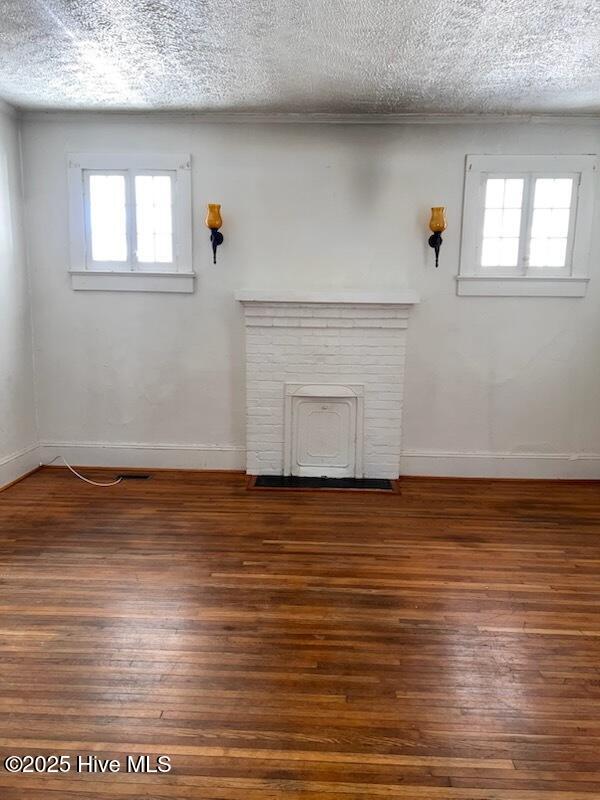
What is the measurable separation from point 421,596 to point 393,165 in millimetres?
3017

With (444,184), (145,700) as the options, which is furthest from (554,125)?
(145,700)

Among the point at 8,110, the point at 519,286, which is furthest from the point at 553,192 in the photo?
the point at 8,110

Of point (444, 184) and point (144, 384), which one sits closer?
point (444, 184)

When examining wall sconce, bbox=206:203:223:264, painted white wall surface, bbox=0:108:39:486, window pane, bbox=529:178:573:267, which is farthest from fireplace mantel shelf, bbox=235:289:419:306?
painted white wall surface, bbox=0:108:39:486

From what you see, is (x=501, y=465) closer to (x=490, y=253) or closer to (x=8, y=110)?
(x=490, y=253)

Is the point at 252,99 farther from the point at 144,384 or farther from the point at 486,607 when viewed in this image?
the point at 486,607

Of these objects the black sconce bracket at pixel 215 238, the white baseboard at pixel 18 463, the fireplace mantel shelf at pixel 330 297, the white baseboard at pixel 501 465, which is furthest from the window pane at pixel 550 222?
the white baseboard at pixel 18 463

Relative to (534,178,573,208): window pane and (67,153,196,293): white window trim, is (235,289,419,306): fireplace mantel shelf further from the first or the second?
(534,178,573,208): window pane

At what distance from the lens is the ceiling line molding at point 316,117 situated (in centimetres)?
377

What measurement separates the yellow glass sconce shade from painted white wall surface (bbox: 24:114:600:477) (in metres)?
0.10

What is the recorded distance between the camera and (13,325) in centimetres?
393

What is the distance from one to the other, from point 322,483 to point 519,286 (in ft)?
6.94

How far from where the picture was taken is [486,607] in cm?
239

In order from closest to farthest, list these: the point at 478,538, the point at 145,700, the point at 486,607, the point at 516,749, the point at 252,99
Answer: the point at 516,749, the point at 145,700, the point at 486,607, the point at 478,538, the point at 252,99
